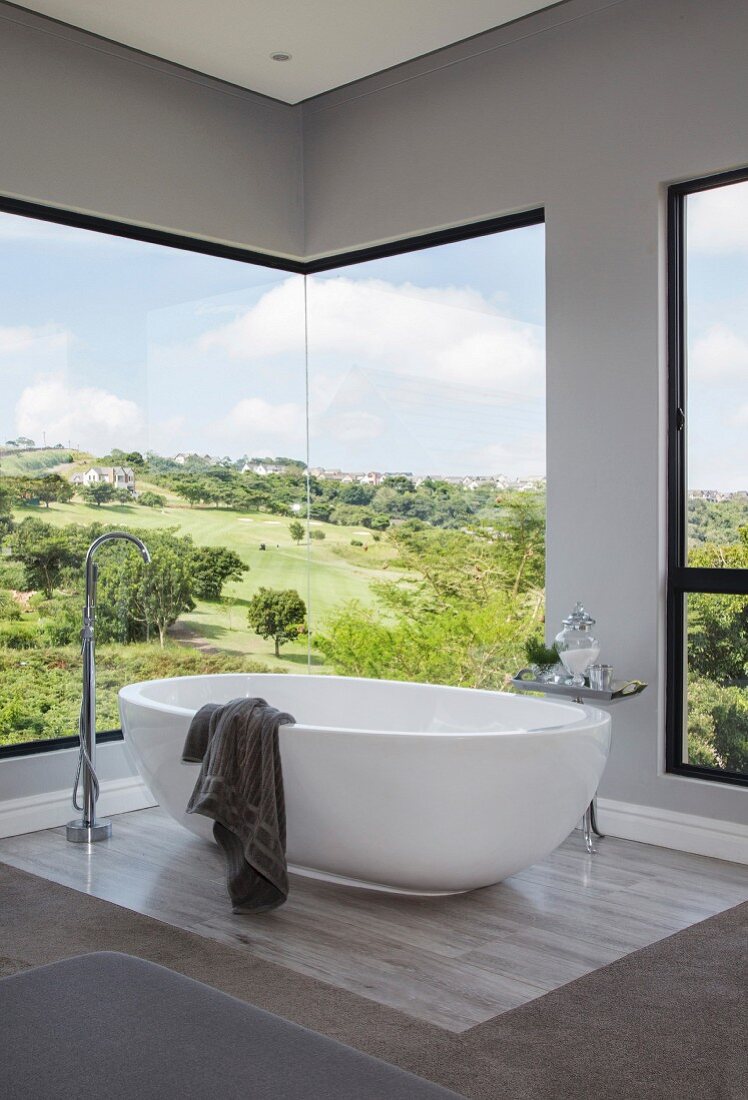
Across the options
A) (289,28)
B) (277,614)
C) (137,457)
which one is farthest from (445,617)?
(289,28)

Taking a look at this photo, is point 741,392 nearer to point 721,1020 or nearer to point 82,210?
point 721,1020

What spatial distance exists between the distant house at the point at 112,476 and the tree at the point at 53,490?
4.1 inches

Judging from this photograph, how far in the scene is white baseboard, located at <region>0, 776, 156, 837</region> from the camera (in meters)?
4.36

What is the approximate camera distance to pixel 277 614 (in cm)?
571

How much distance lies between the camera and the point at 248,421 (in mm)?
5645

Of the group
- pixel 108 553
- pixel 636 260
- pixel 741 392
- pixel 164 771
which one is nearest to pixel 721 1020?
pixel 164 771

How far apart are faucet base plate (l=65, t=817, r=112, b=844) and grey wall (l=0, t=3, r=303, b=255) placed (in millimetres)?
2578

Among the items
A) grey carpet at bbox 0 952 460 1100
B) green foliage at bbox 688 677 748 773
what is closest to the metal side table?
green foliage at bbox 688 677 748 773

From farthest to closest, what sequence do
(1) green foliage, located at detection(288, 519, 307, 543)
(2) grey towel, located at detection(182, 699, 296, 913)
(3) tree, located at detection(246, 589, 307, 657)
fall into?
1. (1) green foliage, located at detection(288, 519, 307, 543)
2. (3) tree, located at detection(246, 589, 307, 657)
3. (2) grey towel, located at detection(182, 699, 296, 913)

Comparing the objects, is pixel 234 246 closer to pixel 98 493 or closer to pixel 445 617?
pixel 98 493

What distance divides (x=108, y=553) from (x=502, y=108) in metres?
2.62

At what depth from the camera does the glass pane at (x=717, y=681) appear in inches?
159

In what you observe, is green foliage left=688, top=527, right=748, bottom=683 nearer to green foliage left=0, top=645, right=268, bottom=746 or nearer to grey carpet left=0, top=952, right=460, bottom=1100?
green foliage left=0, top=645, right=268, bottom=746

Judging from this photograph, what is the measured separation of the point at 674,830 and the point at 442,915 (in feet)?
3.88
